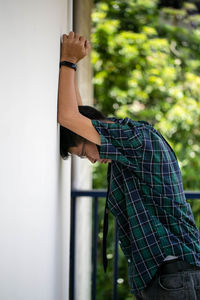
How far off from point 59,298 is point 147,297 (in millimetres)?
366

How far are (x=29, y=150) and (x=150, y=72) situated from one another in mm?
4546

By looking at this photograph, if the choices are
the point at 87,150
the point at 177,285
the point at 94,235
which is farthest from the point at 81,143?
the point at 94,235

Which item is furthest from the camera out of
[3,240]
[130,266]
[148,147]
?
[130,266]

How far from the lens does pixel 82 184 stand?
267cm

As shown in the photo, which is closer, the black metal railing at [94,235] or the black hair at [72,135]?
the black hair at [72,135]

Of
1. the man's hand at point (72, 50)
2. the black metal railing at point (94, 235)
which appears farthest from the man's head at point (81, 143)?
the black metal railing at point (94, 235)

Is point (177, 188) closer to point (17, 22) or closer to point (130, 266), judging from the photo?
point (130, 266)

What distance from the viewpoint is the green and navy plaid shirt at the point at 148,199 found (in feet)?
4.38

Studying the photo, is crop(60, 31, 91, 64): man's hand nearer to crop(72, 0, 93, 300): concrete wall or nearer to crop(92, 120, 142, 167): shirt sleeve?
crop(92, 120, 142, 167): shirt sleeve

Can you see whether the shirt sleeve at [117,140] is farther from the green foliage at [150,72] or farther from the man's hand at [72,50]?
the green foliage at [150,72]

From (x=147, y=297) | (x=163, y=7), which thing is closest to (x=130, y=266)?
(x=147, y=297)

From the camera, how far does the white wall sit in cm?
72

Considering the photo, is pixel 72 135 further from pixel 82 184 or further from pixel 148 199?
pixel 82 184

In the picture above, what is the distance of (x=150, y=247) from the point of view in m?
1.39
